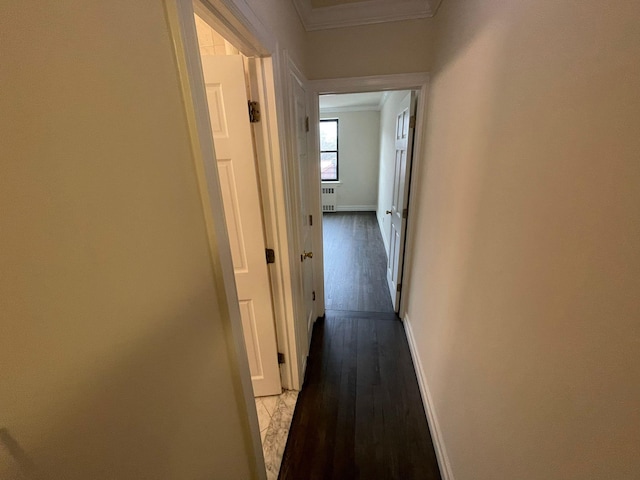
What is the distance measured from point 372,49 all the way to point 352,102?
3.80m

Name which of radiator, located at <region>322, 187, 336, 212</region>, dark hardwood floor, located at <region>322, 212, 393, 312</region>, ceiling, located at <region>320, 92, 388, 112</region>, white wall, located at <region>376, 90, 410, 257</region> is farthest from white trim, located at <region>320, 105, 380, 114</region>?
dark hardwood floor, located at <region>322, 212, 393, 312</region>

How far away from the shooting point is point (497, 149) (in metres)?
0.93

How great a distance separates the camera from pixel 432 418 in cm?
158

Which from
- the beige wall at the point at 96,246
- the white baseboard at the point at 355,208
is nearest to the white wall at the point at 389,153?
the white baseboard at the point at 355,208

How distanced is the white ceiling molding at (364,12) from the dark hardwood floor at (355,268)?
2.44m

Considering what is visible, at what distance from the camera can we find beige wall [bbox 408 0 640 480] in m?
0.50

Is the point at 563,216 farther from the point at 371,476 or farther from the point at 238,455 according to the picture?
the point at 371,476

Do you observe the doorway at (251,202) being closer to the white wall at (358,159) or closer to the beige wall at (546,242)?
the beige wall at (546,242)

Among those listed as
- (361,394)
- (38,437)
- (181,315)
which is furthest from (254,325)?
(38,437)

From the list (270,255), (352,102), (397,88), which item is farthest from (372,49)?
(352,102)

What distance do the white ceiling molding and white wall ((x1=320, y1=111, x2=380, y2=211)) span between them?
14.8 ft

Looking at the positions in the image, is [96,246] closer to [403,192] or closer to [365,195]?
[403,192]

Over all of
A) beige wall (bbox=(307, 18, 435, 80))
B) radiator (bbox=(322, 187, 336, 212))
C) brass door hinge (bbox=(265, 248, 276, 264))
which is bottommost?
radiator (bbox=(322, 187, 336, 212))

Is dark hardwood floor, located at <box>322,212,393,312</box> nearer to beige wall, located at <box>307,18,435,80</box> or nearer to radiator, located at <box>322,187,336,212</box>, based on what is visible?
radiator, located at <box>322,187,336,212</box>
